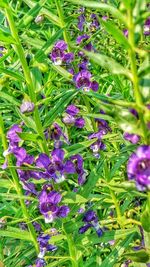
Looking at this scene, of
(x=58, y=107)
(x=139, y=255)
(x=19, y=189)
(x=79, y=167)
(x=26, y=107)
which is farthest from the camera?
(x=19, y=189)

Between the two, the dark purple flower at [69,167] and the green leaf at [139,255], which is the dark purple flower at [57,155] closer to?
the dark purple flower at [69,167]

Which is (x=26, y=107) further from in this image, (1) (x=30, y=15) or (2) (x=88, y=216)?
(2) (x=88, y=216)

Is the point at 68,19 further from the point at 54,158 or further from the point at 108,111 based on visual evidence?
the point at 108,111

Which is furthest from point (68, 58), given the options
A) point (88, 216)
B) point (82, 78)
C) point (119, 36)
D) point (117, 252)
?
point (119, 36)

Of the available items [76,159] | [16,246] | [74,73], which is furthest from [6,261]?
[74,73]

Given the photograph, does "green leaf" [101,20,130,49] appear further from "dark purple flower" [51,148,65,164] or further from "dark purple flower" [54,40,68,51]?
"dark purple flower" [54,40,68,51]

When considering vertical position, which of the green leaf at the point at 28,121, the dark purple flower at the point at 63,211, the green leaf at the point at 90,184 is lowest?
the dark purple flower at the point at 63,211

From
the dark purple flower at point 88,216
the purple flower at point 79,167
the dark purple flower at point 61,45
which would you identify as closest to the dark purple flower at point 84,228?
the dark purple flower at point 88,216

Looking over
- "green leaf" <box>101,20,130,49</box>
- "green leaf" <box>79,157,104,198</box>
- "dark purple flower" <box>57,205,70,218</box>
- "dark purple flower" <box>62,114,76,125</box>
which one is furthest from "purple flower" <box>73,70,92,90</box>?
"green leaf" <box>101,20,130,49</box>

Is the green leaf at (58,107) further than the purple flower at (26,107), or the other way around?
the green leaf at (58,107)
